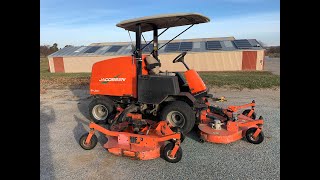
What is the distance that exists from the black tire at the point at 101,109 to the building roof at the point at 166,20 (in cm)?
187

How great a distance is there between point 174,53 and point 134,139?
61.0 feet

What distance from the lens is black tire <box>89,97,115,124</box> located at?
590 centimetres

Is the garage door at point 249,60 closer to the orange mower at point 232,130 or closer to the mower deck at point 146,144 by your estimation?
the orange mower at point 232,130

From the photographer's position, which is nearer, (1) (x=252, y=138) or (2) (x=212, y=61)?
(1) (x=252, y=138)

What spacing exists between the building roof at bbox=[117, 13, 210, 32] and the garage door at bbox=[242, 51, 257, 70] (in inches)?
690

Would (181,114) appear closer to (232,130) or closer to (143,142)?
(232,130)

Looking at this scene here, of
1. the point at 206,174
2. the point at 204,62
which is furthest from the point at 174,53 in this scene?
the point at 206,174

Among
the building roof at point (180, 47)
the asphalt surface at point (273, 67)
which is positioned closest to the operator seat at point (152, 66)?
the asphalt surface at point (273, 67)

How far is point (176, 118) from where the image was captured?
16.2 ft

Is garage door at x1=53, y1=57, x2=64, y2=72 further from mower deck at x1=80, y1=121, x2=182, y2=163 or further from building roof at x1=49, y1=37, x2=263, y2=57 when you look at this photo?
mower deck at x1=80, y1=121, x2=182, y2=163

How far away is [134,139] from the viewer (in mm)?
4031

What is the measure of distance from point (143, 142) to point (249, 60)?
19.8 metres

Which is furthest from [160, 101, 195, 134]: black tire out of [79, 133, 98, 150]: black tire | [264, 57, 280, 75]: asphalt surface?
[264, 57, 280, 75]: asphalt surface

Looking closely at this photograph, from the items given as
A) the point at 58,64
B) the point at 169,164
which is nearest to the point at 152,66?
the point at 169,164
